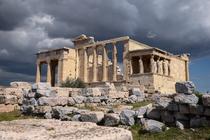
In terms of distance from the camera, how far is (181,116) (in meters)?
10.1

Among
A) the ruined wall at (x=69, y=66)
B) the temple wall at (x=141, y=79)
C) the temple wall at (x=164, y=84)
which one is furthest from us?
the ruined wall at (x=69, y=66)

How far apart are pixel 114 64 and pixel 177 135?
3772 centimetres

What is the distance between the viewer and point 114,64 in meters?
46.8

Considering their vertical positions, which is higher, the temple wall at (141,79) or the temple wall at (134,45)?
the temple wall at (134,45)

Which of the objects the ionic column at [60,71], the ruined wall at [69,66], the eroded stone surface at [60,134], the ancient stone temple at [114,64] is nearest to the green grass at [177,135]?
the eroded stone surface at [60,134]

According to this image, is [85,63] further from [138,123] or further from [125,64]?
[138,123]

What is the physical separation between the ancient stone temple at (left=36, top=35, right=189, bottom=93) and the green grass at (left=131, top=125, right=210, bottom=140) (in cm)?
3227

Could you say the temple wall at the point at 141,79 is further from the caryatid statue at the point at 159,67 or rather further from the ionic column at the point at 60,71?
the ionic column at the point at 60,71

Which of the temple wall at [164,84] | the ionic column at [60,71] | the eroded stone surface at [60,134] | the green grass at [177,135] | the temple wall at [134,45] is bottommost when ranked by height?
the green grass at [177,135]

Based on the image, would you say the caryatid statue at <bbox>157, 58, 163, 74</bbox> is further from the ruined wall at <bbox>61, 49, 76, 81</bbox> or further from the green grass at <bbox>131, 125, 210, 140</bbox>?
the green grass at <bbox>131, 125, 210, 140</bbox>

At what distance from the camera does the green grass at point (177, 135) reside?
8.88 m

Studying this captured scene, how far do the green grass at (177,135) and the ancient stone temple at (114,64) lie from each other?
32267 millimetres

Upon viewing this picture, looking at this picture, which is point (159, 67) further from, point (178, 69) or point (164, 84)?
point (178, 69)

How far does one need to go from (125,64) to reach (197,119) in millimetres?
36951
